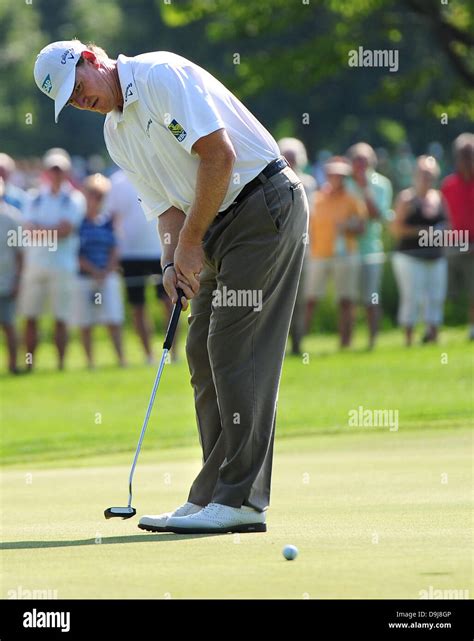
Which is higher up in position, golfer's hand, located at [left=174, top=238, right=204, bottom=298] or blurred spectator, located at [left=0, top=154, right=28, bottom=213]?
blurred spectator, located at [left=0, top=154, right=28, bottom=213]

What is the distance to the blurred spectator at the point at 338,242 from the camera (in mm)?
16938

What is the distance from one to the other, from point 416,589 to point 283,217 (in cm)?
221

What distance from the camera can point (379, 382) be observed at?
47.5ft

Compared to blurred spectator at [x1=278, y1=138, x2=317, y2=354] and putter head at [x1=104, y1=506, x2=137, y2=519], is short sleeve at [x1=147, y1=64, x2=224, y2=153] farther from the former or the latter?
blurred spectator at [x1=278, y1=138, x2=317, y2=354]

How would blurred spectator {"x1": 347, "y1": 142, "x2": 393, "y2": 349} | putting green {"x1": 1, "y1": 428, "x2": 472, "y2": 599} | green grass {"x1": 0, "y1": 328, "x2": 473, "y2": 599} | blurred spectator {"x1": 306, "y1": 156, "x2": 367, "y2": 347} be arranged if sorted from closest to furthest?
putting green {"x1": 1, "y1": 428, "x2": 472, "y2": 599}
green grass {"x1": 0, "y1": 328, "x2": 473, "y2": 599}
blurred spectator {"x1": 306, "y1": 156, "x2": 367, "y2": 347}
blurred spectator {"x1": 347, "y1": 142, "x2": 393, "y2": 349}

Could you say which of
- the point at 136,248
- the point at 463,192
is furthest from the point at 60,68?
the point at 463,192

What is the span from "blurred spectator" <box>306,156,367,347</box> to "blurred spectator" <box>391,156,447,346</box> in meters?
0.52

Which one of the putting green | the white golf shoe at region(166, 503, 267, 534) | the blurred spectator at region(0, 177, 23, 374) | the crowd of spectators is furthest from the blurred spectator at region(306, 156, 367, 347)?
the white golf shoe at region(166, 503, 267, 534)

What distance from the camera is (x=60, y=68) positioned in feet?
19.9

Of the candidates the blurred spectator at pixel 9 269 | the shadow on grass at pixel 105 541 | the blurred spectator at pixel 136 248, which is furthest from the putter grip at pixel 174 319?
the blurred spectator at pixel 9 269

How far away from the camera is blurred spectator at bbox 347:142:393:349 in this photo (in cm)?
1708

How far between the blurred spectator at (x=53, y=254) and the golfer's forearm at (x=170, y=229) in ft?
33.1

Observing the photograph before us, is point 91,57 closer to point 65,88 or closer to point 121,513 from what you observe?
point 65,88
